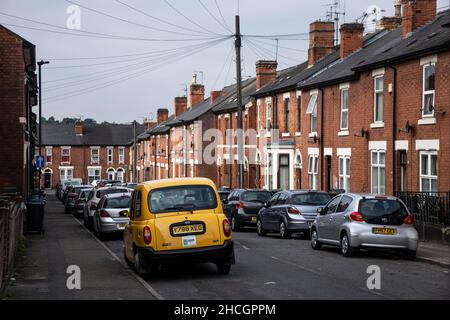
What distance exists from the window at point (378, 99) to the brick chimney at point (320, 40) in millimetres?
13478

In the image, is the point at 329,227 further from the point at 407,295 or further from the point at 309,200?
the point at 407,295

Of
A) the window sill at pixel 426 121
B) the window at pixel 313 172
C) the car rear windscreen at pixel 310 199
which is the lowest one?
the car rear windscreen at pixel 310 199

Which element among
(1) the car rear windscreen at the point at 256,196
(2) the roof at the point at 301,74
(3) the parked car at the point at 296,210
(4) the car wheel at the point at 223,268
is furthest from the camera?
(2) the roof at the point at 301,74

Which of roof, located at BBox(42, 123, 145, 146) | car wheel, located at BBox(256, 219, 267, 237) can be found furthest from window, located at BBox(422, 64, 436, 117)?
roof, located at BBox(42, 123, 145, 146)

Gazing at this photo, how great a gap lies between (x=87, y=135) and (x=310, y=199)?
261ft

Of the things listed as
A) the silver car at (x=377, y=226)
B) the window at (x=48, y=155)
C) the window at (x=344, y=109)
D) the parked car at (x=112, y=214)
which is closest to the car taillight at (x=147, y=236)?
the silver car at (x=377, y=226)

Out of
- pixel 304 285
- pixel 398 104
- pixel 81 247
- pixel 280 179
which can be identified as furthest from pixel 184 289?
pixel 280 179

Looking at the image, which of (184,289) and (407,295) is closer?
(407,295)

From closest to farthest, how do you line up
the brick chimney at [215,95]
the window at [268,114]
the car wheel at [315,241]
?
the car wheel at [315,241] → the window at [268,114] → the brick chimney at [215,95]

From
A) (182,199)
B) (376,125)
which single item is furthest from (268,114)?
(182,199)

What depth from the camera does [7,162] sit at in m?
30.3

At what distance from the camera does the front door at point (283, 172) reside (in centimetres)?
3990

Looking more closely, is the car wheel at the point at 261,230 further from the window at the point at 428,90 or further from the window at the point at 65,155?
the window at the point at 65,155
